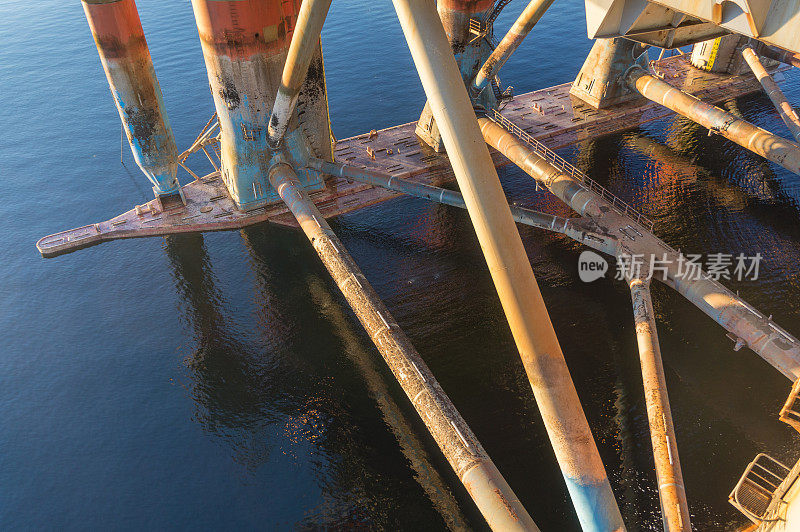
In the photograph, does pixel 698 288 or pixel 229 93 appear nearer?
pixel 698 288

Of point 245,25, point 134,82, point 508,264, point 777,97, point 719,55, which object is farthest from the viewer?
point 719,55

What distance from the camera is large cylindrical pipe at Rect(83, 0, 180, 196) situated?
104 ft

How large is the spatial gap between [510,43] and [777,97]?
66.0 feet

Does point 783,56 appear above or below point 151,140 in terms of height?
below

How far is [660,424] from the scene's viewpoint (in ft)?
66.8

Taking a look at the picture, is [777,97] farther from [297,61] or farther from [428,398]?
[428,398]

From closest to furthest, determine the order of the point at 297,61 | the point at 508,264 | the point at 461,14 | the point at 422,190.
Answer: the point at 508,264, the point at 297,61, the point at 422,190, the point at 461,14

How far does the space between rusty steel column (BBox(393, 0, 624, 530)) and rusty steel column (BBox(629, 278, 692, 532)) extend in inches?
145

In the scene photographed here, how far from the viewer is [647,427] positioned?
2506 centimetres

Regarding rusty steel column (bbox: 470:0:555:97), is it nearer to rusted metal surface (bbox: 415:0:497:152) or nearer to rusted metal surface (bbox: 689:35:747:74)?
rusted metal surface (bbox: 415:0:497:152)

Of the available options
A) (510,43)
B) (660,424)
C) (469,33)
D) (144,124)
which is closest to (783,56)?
(510,43)

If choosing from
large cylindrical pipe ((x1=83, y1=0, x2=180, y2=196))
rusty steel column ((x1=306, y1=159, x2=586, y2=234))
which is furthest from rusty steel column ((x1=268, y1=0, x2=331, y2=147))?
large cylindrical pipe ((x1=83, y1=0, x2=180, y2=196))

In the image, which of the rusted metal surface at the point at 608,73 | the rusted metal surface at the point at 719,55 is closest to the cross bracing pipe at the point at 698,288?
the rusted metal surface at the point at 608,73

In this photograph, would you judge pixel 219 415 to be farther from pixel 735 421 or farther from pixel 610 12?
pixel 610 12
